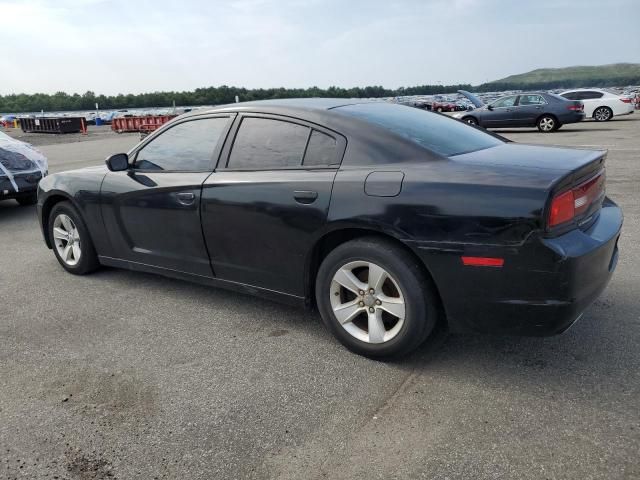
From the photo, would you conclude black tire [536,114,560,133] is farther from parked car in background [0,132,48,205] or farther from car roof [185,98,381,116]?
car roof [185,98,381,116]

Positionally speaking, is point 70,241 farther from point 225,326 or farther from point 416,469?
point 416,469

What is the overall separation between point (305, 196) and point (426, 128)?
95 cm

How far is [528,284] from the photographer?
2.62 meters

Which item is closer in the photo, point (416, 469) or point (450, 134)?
point (416, 469)

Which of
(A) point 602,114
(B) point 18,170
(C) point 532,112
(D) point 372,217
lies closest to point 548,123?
(C) point 532,112

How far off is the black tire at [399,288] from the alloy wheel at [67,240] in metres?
2.74

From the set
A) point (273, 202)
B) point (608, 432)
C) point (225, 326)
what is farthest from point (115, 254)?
point (608, 432)

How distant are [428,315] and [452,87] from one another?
5209 inches

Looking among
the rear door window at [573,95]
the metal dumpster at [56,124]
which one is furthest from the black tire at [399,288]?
the metal dumpster at [56,124]

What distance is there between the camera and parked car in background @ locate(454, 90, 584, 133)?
18219 millimetres

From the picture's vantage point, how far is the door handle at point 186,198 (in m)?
3.76

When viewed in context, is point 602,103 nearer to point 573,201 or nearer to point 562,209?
point 573,201

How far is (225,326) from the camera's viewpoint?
3.73 meters

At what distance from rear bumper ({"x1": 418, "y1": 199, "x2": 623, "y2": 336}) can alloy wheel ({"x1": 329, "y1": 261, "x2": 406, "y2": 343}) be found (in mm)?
291
